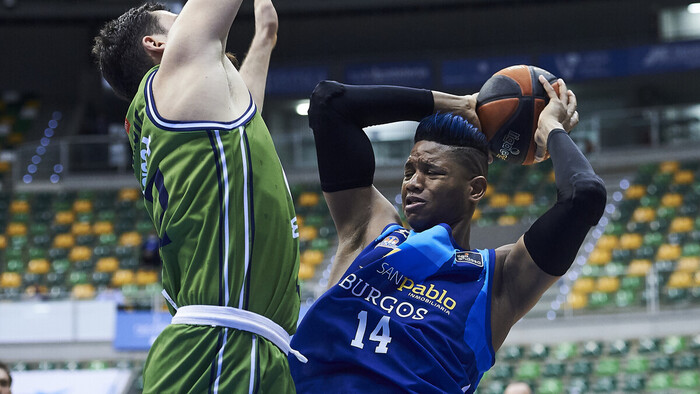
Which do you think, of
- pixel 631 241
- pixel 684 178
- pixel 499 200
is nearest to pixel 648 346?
pixel 631 241

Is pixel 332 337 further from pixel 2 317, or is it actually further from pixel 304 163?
pixel 304 163

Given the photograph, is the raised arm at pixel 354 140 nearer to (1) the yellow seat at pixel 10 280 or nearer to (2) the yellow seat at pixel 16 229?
(1) the yellow seat at pixel 10 280

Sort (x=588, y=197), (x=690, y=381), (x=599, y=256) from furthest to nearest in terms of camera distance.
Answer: (x=599, y=256) < (x=690, y=381) < (x=588, y=197)

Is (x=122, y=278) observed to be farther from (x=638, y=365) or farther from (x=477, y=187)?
(x=477, y=187)

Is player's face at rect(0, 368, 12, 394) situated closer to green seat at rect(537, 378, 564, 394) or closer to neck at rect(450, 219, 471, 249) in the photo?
neck at rect(450, 219, 471, 249)

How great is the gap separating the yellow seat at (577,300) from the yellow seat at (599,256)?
1540 mm

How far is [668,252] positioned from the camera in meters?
14.2

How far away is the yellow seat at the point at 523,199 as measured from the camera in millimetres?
16438

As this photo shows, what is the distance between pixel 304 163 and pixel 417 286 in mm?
15589

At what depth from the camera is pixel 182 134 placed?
234cm

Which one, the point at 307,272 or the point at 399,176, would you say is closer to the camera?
the point at 307,272

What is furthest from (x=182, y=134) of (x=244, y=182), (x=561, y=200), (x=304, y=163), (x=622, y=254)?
(x=304, y=163)

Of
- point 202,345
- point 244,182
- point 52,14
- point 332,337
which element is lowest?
point 52,14

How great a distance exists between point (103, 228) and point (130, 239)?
0.89m
